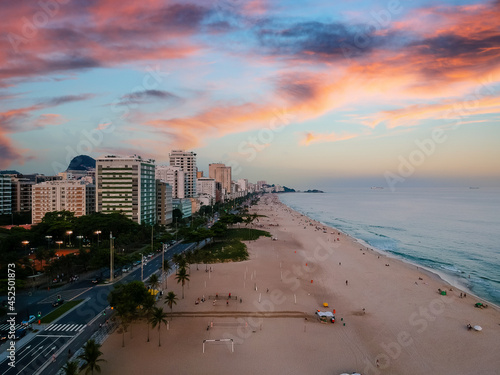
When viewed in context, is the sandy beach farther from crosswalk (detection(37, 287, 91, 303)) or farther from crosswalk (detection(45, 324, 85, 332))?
crosswalk (detection(37, 287, 91, 303))

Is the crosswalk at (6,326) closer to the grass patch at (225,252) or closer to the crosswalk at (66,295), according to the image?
the crosswalk at (66,295)

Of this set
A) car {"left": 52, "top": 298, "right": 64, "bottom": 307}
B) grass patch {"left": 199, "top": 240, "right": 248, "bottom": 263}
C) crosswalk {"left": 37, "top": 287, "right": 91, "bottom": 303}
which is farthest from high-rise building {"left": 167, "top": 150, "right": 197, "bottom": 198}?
car {"left": 52, "top": 298, "right": 64, "bottom": 307}

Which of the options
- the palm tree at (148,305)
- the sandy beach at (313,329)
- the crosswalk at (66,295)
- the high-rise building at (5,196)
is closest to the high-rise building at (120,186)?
the sandy beach at (313,329)

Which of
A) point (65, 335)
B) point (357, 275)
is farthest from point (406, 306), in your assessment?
point (65, 335)

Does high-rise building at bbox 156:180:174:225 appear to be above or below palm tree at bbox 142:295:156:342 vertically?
above

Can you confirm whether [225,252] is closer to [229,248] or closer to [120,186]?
[229,248]

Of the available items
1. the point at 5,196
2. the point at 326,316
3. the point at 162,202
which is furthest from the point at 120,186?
the point at 326,316

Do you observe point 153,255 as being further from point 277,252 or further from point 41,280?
point 277,252
